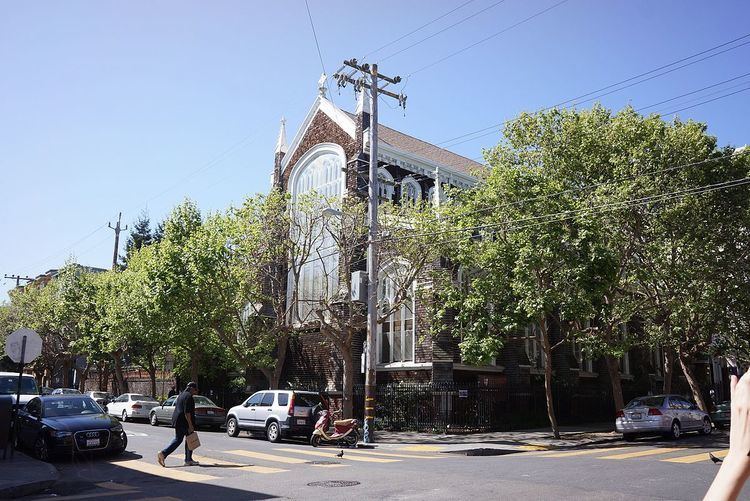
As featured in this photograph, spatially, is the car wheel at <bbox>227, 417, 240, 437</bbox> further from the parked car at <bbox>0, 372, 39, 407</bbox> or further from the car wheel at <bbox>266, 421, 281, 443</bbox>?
the parked car at <bbox>0, 372, 39, 407</bbox>

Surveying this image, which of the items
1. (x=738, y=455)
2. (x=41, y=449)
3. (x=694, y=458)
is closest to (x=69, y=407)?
(x=41, y=449)

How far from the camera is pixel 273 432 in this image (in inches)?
787

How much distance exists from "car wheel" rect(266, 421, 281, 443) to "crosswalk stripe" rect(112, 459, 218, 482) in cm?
629

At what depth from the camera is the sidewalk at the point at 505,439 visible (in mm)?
19255

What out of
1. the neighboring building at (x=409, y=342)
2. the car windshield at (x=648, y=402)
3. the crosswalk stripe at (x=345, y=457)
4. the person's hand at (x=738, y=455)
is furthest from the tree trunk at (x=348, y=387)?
the person's hand at (x=738, y=455)

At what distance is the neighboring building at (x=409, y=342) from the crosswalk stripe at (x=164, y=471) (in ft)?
39.2

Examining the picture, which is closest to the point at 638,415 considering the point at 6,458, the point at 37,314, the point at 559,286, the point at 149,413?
the point at 559,286

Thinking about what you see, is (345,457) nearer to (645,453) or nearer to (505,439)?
(645,453)

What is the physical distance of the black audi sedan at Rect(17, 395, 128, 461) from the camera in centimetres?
1359

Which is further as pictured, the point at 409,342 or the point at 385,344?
the point at 385,344

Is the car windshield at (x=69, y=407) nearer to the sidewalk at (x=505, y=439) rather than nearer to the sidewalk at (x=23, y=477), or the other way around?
the sidewalk at (x=23, y=477)

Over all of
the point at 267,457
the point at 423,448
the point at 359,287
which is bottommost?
the point at 423,448

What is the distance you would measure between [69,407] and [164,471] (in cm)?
430

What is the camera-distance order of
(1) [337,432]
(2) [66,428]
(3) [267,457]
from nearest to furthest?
(2) [66,428]
(3) [267,457]
(1) [337,432]
